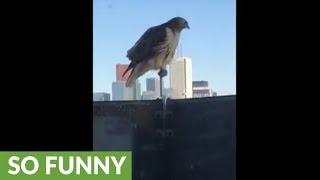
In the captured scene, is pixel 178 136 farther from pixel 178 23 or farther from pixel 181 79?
pixel 178 23

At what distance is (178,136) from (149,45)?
17.1 inches

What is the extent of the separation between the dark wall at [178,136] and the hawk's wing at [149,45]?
0.24 meters

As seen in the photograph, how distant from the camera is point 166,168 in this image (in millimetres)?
1838

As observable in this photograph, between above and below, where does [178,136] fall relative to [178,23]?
below

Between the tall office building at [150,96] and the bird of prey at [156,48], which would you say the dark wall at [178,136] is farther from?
the bird of prey at [156,48]

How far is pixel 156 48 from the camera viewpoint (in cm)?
200

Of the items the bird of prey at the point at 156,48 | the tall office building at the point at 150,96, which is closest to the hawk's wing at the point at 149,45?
the bird of prey at the point at 156,48

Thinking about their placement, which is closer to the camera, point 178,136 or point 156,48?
point 178,136

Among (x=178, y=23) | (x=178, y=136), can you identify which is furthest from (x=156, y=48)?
(x=178, y=136)

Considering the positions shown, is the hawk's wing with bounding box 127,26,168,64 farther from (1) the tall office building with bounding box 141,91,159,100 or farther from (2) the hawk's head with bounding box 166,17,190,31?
(1) the tall office building with bounding box 141,91,159,100

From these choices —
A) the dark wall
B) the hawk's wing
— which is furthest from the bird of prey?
the dark wall
